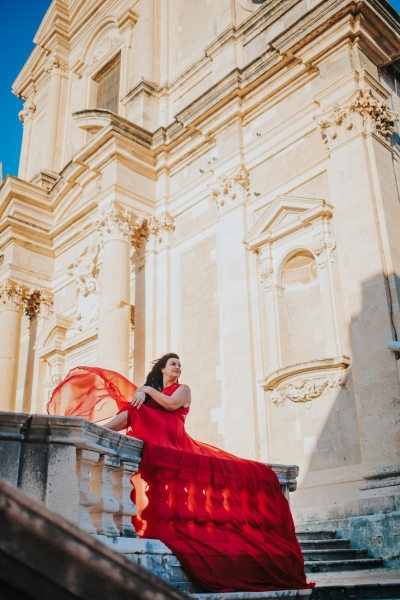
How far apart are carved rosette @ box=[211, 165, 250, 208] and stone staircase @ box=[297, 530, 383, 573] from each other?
21.1 feet

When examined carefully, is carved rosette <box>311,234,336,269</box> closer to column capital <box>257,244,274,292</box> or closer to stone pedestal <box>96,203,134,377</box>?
column capital <box>257,244,274,292</box>

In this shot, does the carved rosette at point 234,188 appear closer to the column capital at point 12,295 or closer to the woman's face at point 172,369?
the column capital at point 12,295

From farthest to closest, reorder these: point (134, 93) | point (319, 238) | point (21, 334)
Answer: point (21, 334) → point (134, 93) → point (319, 238)

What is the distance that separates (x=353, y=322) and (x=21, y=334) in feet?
36.1

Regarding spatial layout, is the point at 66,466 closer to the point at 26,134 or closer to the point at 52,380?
the point at 52,380

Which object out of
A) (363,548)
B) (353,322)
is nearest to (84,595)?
(363,548)

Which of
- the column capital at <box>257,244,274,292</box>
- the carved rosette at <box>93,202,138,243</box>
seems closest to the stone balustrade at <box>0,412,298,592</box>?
the column capital at <box>257,244,274,292</box>

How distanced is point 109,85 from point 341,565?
15.4 meters

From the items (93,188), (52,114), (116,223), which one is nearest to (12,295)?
(93,188)

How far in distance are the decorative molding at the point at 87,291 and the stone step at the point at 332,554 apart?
867 centimetres

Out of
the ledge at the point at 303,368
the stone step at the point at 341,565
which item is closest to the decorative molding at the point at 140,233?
the ledge at the point at 303,368

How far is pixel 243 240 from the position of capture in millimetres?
12031

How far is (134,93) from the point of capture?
16.3m

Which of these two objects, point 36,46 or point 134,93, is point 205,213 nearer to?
point 134,93
